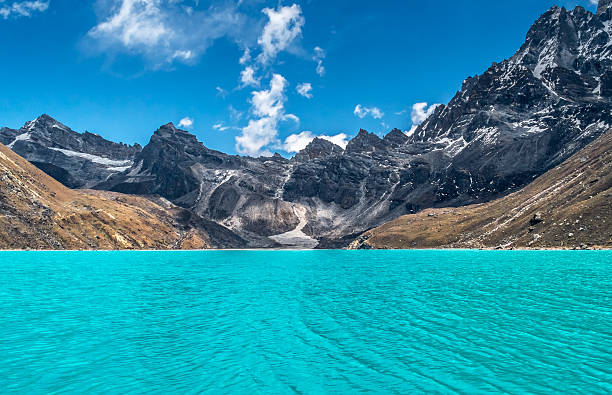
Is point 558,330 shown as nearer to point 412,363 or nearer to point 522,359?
point 522,359

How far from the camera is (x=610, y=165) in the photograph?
187875 mm

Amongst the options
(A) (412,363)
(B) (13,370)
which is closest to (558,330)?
(A) (412,363)

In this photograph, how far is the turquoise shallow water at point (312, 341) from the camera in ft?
71.2

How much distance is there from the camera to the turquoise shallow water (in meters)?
21.7

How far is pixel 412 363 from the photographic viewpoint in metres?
24.8

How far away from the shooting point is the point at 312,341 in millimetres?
30750

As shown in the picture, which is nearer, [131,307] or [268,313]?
[268,313]

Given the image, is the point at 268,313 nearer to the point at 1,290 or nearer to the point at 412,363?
the point at 412,363

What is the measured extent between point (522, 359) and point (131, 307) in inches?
1610

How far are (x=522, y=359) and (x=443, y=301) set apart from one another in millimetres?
22386

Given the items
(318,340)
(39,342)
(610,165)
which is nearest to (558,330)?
(318,340)

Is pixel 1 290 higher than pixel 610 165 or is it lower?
lower

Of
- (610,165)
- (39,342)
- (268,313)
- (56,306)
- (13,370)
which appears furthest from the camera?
(610,165)

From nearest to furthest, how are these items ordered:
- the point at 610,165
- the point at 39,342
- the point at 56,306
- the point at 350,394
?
the point at 350,394, the point at 39,342, the point at 56,306, the point at 610,165
